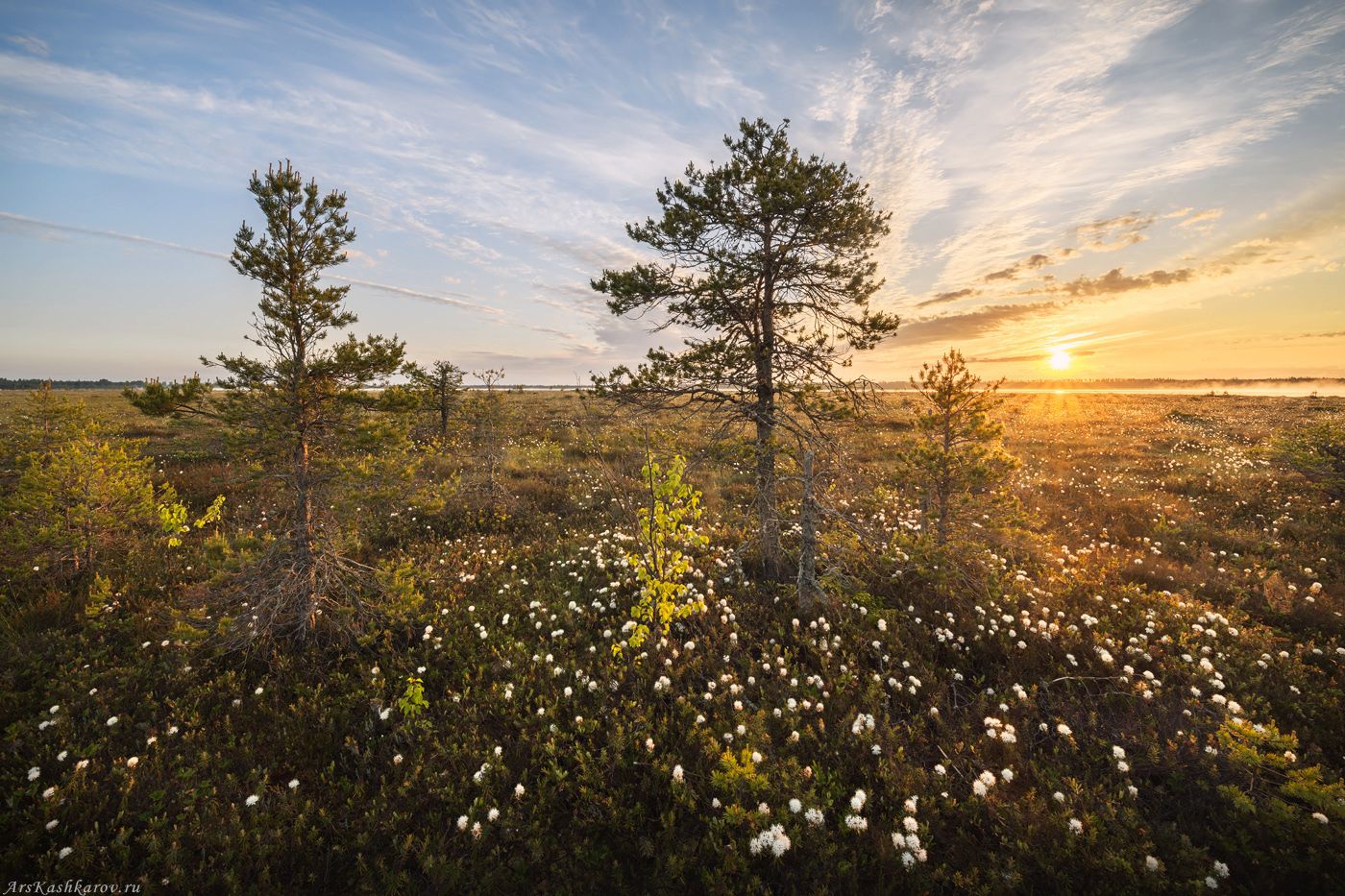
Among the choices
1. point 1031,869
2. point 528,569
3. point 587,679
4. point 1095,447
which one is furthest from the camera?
point 1095,447

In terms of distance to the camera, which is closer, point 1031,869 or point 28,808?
point 1031,869

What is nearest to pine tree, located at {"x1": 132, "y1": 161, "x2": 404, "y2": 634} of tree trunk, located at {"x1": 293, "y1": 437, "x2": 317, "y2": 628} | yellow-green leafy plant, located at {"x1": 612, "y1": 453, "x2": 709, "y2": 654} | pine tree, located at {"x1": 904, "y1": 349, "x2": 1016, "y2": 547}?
tree trunk, located at {"x1": 293, "y1": 437, "x2": 317, "y2": 628}

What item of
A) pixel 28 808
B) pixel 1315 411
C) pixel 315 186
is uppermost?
pixel 315 186

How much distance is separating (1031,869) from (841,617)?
3981 mm

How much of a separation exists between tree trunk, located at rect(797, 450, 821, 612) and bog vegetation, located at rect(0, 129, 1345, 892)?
77 millimetres

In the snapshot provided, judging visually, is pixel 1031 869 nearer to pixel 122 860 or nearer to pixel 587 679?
pixel 587 679

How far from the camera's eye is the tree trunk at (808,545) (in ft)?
25.8

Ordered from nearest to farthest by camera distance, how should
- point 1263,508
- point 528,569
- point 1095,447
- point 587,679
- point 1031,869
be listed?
point 1031,869
point 587,679
point 528,569
point 1263,508
point 1095,447

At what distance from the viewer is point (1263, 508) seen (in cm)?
1371

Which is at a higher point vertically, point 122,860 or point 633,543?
point 633,543

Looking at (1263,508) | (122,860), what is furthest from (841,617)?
(1263,508)

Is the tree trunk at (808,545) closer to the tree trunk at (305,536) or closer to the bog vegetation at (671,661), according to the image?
the bog vegetation at (671,661)

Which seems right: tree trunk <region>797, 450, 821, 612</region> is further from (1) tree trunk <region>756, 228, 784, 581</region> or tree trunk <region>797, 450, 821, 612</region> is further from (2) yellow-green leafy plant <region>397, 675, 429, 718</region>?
(2) yellow-green leafy plant <region>397, 675, 429, 718</region>

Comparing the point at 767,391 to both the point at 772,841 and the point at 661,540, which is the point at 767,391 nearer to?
the point at 661,540
